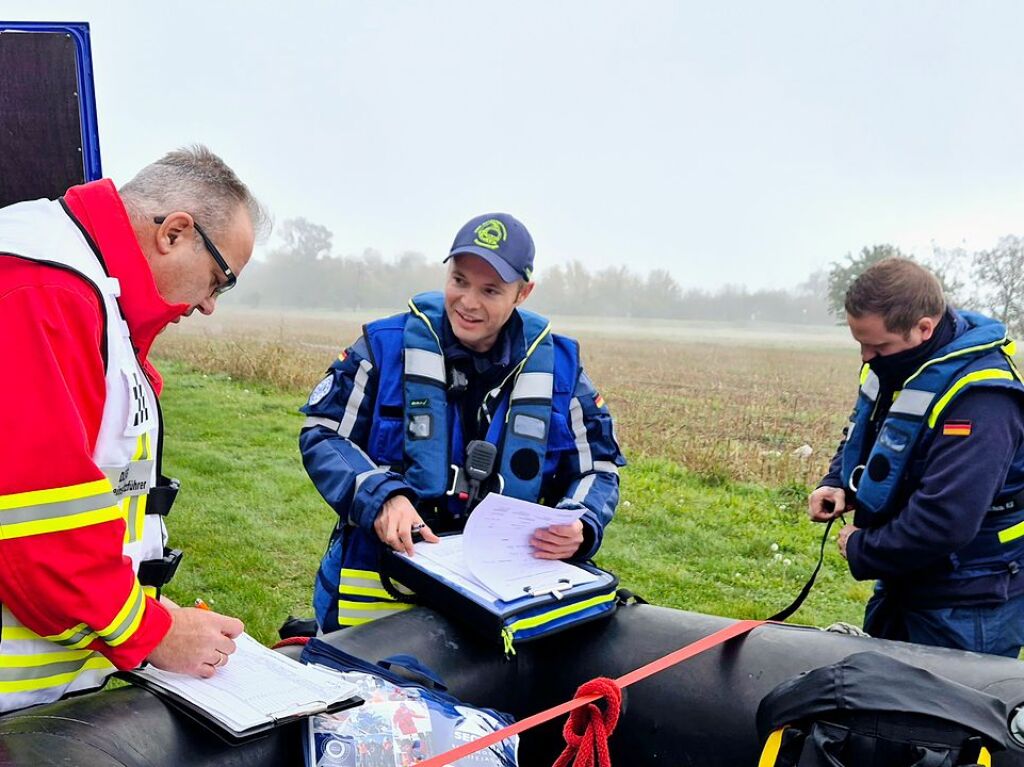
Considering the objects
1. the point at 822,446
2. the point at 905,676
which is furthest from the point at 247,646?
the point at 822,446

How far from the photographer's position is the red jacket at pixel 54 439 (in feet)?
3.84

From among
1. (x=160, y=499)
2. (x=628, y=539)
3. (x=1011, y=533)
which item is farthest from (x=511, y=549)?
(x=628, y=539)

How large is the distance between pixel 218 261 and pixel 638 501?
487cm

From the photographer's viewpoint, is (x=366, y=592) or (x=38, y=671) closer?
(x=38, y=671)

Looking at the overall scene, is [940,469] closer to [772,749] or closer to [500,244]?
[772,749]

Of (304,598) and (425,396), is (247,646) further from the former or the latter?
Answer: (304,598)

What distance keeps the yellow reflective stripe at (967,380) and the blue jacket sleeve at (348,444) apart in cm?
135

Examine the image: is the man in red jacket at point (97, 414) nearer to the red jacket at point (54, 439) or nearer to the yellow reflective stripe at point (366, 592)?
the red jacket at point (54, 439)

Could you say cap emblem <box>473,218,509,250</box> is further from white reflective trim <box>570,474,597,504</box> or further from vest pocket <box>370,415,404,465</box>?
white reflective trim <box>570,474,597,504</box>

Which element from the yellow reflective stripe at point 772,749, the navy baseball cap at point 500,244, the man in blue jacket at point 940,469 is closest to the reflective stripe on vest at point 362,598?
the navy baseball cap at point 500,244

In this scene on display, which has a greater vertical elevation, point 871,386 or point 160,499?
point 871,386

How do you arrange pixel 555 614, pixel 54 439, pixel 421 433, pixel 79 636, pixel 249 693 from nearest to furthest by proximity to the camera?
pixel 54 439, pixel 79 636, pixel 249 693, pixel 555 614, pixel 421 433

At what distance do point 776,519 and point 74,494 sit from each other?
5.20 meters

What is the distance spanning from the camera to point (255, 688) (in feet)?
4.69
